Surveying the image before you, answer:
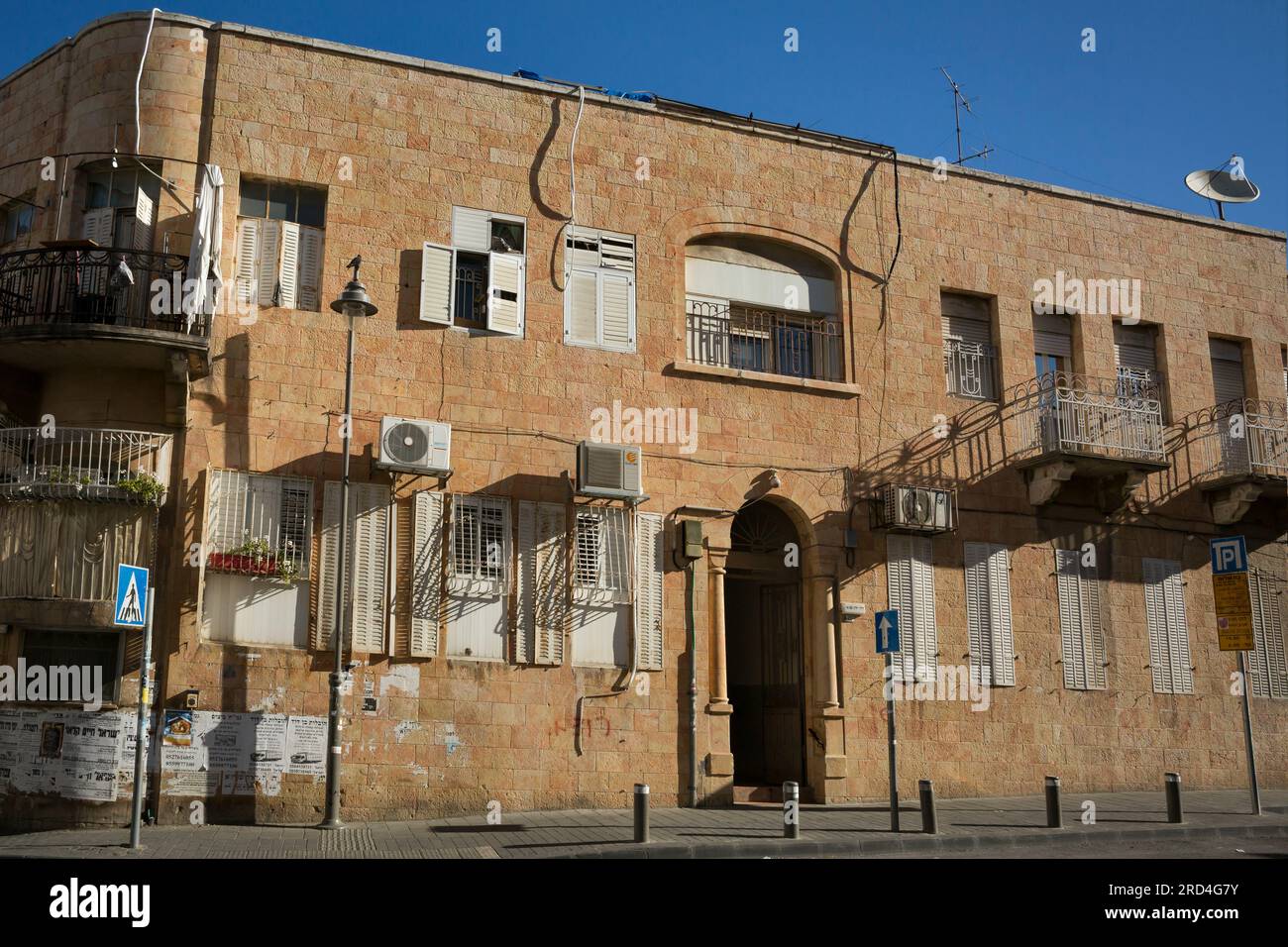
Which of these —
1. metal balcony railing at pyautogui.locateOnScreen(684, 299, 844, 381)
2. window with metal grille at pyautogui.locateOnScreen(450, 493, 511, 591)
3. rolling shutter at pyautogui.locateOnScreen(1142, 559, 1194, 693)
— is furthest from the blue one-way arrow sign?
rolling shutter at pyautogui.locateOnScreen(1142, 559, 1194, 693)

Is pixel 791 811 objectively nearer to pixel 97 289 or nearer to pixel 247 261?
pixel 247 261

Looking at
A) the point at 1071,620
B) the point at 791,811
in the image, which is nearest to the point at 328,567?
the point at 791,811

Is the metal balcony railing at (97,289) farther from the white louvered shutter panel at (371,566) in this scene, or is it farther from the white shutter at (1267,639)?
the white shutter at (1267,639)

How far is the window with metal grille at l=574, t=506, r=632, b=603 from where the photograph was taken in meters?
16.2

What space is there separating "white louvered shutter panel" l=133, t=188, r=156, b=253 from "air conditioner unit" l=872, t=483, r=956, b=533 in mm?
10860

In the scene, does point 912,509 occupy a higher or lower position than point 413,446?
lower

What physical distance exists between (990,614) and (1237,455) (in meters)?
6.08

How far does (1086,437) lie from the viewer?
19078mm

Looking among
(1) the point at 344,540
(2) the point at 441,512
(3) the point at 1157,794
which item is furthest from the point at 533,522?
(3) the point at 1157,794

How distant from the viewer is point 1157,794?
18.5 metres

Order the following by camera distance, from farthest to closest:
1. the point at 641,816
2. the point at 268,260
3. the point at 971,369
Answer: the point at 971,369 < the point at 268,260 < the point at 641,816

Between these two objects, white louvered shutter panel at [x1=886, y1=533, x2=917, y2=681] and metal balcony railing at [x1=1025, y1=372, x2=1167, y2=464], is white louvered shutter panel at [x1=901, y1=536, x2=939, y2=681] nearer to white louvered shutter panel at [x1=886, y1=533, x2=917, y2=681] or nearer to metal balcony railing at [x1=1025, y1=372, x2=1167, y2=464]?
white louvered shutter panel at [x1=886, y1=533, x2=917, y2=681]

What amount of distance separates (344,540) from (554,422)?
11.3 feet

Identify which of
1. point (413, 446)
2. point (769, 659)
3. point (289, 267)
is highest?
point (289, 267)
